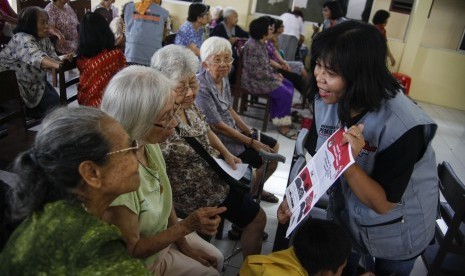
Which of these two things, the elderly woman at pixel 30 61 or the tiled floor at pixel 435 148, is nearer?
the tiled floor at pixel 435 148

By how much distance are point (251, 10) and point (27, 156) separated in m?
6.65

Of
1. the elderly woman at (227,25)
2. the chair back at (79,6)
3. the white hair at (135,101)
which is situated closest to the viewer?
the white hair at (135,101)

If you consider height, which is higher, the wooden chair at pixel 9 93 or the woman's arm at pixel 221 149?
the wooden chair at pixel 9 93

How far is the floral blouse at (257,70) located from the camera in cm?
405

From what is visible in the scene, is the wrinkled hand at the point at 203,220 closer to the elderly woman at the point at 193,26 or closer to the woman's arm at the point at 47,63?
the woman's arm at the point at 47,63

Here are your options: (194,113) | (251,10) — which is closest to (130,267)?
(194,113)

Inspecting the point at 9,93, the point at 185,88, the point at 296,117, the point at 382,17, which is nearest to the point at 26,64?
the point at 9,93

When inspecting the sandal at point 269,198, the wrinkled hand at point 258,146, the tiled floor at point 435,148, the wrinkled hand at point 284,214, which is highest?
the wrinkled hand at point 284,214

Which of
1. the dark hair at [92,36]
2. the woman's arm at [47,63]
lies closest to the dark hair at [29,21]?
the woman's arm at [47,63]

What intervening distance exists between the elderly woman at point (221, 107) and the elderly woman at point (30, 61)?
49.8 inches

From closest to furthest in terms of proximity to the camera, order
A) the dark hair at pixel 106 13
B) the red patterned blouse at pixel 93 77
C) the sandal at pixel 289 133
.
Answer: the red patterned blouse at pixel 93 77, the sandal at pixel 289 133, the dark hair at pixel 106 13

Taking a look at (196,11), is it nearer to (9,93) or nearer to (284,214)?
(9,93)

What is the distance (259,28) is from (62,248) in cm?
355

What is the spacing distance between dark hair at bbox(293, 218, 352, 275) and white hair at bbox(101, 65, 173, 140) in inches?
27.8
